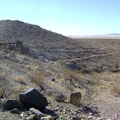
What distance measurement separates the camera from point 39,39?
182ft

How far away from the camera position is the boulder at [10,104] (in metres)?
11.1

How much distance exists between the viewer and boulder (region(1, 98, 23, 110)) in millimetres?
11078

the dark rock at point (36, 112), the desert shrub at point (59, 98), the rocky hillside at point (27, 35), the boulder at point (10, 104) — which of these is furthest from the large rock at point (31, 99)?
the rocky hillside at point (27, 35)

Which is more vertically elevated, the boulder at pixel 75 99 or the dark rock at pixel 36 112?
the dark rock at pixel 36 112

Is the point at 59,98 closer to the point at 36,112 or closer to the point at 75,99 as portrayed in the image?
the point at 75,99

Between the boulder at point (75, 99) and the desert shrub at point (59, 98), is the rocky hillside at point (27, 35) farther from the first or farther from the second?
the boulder at point (75, 99)

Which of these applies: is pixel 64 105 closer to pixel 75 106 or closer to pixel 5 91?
pixel 75 106

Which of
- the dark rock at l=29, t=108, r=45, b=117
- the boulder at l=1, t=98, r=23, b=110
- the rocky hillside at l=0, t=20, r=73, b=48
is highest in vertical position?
the rocky hillside at l=0, t=20, r=73, b=48

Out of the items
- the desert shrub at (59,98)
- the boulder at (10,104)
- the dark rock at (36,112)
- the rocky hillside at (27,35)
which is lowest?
the desert shrub at (59,98)

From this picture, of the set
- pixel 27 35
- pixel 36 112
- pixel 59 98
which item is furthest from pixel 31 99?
pixel 27 35

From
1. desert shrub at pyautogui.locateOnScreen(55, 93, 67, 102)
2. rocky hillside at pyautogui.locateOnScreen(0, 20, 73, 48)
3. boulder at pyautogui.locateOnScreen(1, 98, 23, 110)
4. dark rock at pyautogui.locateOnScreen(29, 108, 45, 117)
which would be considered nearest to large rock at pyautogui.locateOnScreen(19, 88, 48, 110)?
boulder at pyautogui.locateOnScreen(1, 98, 23, 110)

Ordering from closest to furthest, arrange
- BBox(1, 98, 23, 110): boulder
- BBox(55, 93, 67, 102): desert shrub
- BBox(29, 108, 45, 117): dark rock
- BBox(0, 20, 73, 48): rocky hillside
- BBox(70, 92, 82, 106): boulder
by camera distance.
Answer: BBox(29, 108, 45, 117): dark rock
BBox(1, 98, 23, 110): boulder
BBox(70, 92, 82, 106): boulder
BBox(55, 93, 67, 102): desert shrub
BBox(0, 20, 73, 48): rocky hillside

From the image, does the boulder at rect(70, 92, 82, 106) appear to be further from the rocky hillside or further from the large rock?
the rocky hillside

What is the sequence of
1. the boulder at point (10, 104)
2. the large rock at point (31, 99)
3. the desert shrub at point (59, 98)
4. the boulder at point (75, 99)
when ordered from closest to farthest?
the boulder at point (10, 104) → the large rock at point (31, 99) → the boulder at point (75, 99) → the desert shrub at point (59, 98)
